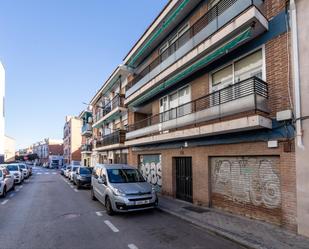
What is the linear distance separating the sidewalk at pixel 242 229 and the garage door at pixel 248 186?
339 mm

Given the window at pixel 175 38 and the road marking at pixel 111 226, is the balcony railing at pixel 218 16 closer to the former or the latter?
the window at pixel 175 38

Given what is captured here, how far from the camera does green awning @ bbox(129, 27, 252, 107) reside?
8.26 metres

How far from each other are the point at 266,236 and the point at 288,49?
4.98 m

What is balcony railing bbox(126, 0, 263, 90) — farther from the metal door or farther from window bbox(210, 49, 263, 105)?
the metal door

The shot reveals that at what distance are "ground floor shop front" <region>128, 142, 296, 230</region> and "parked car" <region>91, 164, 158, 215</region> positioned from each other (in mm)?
2258

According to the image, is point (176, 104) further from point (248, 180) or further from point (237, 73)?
point (248, 180)

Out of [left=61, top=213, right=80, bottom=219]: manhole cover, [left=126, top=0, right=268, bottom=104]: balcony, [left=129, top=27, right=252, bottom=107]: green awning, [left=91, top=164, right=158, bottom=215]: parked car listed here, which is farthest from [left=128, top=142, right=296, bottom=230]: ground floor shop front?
[left=61, top=213, right=80, bottom=219]: manhole cover

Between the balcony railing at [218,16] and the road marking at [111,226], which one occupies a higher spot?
the balcony railing at [218,16]

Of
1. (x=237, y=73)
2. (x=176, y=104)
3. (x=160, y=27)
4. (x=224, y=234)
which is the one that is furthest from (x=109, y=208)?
(x=160, y=27)

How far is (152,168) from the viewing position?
15898 mm

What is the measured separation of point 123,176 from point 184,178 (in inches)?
119

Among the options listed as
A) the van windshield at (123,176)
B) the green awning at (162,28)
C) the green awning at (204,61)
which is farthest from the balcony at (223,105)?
the green awning at (162,28)

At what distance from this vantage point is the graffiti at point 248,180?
25.6 ft

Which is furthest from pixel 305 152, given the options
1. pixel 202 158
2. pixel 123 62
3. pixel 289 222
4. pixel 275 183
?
pixel 123 62
